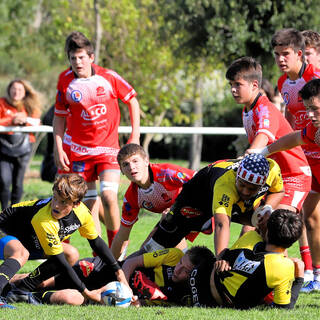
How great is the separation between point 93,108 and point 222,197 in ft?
7.94

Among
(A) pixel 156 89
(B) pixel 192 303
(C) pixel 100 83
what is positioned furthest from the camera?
(A) pixel 156 89

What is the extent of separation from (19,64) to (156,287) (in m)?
28.4

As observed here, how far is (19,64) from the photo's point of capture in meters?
32.4

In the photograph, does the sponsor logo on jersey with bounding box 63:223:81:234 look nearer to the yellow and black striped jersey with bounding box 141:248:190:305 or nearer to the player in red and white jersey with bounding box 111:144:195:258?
the yellow and black striped jersey with bounding box 141:248:190:305

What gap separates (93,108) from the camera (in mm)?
7086

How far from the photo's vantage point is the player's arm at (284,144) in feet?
18.3

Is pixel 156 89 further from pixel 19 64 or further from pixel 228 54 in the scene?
pixel 19 64

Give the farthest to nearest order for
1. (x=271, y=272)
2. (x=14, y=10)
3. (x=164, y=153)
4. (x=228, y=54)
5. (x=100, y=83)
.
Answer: (x=14, y=10), (x=164, y=153), (x=228, y=54), (x=100, y=83), (x=271, y=272)

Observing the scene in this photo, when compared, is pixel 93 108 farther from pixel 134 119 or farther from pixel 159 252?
pixel 159 252

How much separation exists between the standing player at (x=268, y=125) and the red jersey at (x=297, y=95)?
0.30m

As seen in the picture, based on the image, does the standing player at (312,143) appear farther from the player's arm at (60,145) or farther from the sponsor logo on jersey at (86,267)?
the player's arm at (60,145)

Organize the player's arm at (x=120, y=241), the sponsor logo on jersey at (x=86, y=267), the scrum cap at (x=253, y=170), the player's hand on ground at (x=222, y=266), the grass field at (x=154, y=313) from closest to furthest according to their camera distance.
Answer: the grass field at (x=154, y=313)
the player's hand on ground at (x=222, y=266)
the scrum cap at (x=253, y=170)
the sponsor logo on jersey at (x=86, y=267)
the player's arm at (x=120, y=241)

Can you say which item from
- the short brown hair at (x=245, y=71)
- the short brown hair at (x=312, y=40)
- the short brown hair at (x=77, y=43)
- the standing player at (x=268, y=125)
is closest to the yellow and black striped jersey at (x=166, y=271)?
the standing player at (x=268, y=125)

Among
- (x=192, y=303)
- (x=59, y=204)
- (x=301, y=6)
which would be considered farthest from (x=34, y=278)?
(x=301, y=6)
